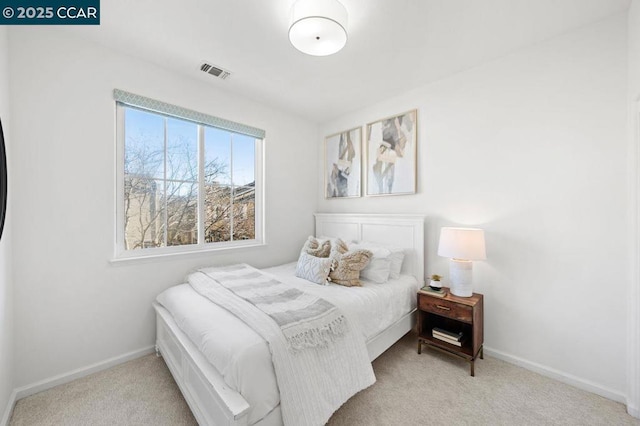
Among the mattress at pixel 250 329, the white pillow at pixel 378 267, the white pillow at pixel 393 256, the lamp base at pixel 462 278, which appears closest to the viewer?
the mattress at pixel 250 329

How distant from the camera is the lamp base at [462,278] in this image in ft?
7.10

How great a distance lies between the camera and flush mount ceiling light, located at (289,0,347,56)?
1.51 m

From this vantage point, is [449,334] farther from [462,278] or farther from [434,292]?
[462,278]

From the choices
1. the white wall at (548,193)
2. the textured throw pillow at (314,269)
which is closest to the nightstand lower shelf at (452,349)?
the white wall at (548,193)

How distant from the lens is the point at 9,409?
1602mm

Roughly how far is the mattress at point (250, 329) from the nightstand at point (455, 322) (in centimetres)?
19

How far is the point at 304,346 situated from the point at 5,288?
6.33 ft

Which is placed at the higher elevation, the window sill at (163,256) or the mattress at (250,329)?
the window sill at (163,256)

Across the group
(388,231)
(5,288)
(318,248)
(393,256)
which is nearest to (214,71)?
(318,248)

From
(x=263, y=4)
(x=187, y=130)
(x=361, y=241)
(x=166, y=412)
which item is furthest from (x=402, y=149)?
(x=166, y=412)

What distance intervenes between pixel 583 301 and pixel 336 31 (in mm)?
2622

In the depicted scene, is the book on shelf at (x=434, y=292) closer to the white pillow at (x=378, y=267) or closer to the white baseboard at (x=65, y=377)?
the white pillow at (x=378, y=267)

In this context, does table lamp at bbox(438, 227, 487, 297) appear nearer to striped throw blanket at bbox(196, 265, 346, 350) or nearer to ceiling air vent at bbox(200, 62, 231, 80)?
→ striped throw blanket at bbox(196, 265, 346, 350)

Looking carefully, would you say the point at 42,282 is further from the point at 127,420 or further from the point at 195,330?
the point at 195,330
